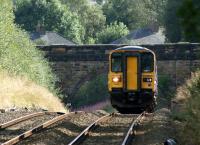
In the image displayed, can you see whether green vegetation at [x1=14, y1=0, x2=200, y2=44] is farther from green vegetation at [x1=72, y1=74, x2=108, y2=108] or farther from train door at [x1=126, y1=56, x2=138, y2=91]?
train door at [x1=126, y1=56, x2=138, y2=91]

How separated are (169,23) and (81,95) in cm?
1507

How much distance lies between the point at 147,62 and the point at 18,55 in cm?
1217

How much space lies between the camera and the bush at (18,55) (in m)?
34.8

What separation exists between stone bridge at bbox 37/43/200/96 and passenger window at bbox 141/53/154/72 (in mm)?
16014

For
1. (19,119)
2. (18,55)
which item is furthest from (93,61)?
(19,119)

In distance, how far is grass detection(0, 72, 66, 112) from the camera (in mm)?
27766

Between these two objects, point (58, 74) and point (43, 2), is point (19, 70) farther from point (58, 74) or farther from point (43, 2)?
point (43, 2)

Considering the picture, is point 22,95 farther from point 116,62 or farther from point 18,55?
point 18,55

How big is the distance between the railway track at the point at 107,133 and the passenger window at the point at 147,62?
403 cm

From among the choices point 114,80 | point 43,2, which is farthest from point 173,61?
point 43,2

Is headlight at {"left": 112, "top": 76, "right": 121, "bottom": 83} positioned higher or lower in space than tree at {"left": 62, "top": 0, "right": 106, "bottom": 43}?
lower

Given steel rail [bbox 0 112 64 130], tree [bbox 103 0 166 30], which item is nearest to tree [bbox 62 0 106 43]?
tree [bbox 103 0 166 30]

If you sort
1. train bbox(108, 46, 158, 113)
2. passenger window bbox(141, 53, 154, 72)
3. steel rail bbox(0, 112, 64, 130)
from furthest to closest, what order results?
passenger window bbox(141, 53, 154, 72)
train bbox(108, 46, 158, 113)
steel rail bbox(0, 112, 64, 130)

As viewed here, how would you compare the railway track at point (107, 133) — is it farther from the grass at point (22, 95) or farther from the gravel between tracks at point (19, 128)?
the grass at point (22, 95)
